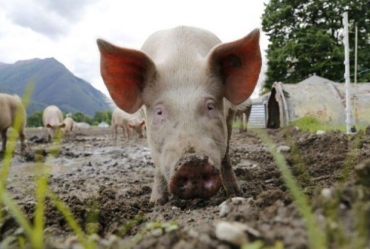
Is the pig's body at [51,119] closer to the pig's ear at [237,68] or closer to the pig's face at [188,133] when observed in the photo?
the pig's ear at [237,68]

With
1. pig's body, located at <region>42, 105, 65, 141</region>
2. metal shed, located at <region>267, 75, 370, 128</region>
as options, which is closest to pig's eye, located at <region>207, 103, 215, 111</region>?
metal shed, located at <region>267, 75, 370, 128</region>

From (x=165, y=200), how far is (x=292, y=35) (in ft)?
109

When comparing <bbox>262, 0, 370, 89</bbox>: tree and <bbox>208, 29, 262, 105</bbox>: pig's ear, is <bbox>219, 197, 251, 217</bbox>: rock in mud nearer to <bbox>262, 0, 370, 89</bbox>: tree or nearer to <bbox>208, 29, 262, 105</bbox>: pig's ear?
<bbox>208, 29, 262, 105</bbox>: pig's ear

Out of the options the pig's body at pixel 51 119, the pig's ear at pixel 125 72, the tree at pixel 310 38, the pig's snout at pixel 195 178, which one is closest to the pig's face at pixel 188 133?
the pig's snout at pixel 195 178

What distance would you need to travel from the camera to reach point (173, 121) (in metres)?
3.33

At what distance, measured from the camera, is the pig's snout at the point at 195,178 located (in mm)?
2742

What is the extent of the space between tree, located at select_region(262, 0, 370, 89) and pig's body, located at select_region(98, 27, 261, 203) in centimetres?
2902

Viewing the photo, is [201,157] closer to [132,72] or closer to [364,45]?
[132,72]

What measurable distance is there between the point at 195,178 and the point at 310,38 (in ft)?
107

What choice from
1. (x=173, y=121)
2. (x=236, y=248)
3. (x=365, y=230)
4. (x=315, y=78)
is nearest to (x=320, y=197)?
(x=365, y=230)

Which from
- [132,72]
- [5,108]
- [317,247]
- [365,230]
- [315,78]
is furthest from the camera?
[315,78]

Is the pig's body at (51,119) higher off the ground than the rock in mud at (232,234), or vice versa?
the pig's body at (51,119)

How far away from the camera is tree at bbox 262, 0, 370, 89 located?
32.4 metres

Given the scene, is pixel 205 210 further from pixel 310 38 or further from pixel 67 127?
pixel 310 38
